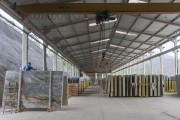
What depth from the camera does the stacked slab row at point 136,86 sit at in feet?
77.7

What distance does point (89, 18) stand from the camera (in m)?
22.1

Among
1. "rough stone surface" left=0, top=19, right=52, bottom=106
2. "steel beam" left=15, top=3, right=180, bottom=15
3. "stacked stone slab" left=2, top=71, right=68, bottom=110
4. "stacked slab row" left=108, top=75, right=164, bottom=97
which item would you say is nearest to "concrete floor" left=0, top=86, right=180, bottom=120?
"stacked stone slab" left=2, top=71, right=68, bottom=110

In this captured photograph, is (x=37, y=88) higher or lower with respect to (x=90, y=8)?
lower

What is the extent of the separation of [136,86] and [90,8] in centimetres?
1111

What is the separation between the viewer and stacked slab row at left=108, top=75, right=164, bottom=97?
23672 millimetres

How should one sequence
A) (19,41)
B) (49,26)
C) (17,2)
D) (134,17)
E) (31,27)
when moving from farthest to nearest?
(19,41), (134,17), (49,26), (31,27), (17,2)

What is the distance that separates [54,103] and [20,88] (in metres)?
1.80

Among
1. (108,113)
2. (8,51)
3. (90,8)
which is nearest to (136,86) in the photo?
(8,51)

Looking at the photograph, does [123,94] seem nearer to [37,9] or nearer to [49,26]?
[49,26]

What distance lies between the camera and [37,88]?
1402 centimetres

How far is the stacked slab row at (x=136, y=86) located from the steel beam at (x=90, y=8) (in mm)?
9973

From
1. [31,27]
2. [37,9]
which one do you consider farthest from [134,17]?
[37,9]

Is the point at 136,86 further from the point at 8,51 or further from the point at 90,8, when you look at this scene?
the point at 90,8

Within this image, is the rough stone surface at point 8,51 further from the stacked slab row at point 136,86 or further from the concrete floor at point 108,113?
the stacked slab row at point 136,86
